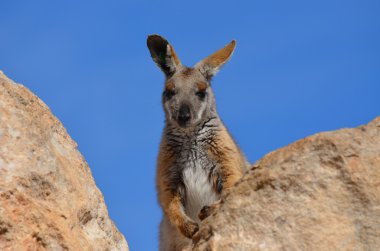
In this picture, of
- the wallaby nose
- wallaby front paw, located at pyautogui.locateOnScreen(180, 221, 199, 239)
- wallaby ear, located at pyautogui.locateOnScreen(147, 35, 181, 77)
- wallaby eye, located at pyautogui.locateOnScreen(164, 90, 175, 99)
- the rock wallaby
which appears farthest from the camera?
wallaby ear, located at pyautogui.locateOnScreen(147, 35, 181, 77)

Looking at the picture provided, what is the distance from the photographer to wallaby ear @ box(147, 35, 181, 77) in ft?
35.5

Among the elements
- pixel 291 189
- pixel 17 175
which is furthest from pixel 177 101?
pixel 291 189

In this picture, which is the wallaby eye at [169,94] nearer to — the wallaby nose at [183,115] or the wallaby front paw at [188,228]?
the wallaby nose at [183,115]

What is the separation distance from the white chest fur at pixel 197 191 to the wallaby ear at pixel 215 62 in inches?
74.2

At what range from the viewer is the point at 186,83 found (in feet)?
34.7

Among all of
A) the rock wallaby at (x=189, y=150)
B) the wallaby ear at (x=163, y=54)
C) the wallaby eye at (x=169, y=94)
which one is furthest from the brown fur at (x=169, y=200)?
the wallaby ear at (x=163, y=54)

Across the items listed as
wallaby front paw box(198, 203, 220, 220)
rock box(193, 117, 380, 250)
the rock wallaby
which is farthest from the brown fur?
rock box(193, 117, 380, 250)

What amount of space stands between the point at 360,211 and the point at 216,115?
4896 mm

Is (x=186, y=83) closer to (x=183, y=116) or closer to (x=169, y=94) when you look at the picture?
(x=169, y=94)

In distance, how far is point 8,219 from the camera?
22.2 feet

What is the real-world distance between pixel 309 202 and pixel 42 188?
281 cm

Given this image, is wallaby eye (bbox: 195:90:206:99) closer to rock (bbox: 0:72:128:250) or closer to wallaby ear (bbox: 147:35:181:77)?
wallaby ear (bbox: 147:35:181:77)

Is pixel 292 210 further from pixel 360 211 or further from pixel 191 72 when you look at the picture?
pixel 191 72

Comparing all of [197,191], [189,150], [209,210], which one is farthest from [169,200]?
[209,210]
